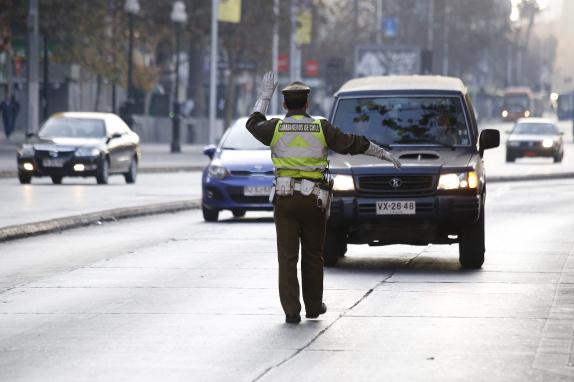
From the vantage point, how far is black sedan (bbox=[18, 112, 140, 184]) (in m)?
28.9

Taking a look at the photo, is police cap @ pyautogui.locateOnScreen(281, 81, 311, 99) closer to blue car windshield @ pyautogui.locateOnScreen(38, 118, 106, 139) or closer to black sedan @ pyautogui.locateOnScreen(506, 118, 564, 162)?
blue car windshield @ pyautogui.locateOnScreen(38, 118, 106, 139)

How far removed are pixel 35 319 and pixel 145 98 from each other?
73297mm

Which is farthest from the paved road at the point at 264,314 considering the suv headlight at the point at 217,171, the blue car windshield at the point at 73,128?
the blue car windshield at the point at 73,128

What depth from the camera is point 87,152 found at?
2895 cm

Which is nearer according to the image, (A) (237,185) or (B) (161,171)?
(A) (237,185)

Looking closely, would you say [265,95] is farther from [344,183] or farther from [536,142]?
[536,142]

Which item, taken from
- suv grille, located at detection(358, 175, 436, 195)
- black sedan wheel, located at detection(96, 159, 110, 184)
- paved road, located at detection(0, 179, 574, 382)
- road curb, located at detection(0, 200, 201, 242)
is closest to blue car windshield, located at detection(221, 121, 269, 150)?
road curb, located at detection(0, 200, 201, 242)

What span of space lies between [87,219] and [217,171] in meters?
2.09

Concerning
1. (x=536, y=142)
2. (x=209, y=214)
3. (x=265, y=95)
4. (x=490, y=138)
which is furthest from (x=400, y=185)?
(x=536, y=142)

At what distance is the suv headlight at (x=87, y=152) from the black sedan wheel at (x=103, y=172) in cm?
35

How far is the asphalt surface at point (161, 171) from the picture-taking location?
17.9 metres

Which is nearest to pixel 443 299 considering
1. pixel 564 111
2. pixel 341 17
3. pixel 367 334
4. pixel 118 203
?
pixel 367 334

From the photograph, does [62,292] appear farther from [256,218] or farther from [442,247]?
[256,218]

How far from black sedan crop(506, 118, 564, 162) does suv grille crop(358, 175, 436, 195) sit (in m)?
35.5
